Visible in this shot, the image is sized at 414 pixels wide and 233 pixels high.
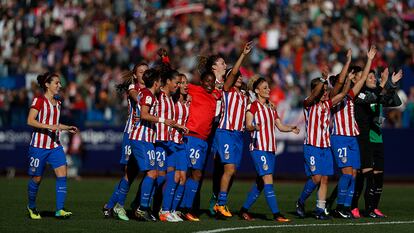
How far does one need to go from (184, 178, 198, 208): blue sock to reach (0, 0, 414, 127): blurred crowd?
1235 cm

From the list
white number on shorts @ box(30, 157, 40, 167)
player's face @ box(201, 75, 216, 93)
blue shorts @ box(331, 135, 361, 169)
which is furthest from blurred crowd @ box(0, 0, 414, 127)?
white number on shorts @ box(30, 157, 40, 167)

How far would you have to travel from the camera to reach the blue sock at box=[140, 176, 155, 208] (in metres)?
15.7

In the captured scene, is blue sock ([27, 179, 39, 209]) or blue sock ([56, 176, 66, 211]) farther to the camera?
blue sock ([27, 179, 39, 209])

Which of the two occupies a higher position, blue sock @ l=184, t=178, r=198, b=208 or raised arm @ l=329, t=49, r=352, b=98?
raised arm @ l=329, t=49, r=352, b=98

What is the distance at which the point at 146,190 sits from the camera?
15680 mm

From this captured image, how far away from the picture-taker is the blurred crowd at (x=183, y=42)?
3019 centimetres

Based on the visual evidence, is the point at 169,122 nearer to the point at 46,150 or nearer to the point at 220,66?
the point at 220,66

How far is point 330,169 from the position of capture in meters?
16.8

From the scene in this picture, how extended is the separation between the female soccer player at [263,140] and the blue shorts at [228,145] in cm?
31

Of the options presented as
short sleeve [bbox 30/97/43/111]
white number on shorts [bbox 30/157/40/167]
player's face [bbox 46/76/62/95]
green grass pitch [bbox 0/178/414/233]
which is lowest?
green grass pitch [bbox 0/178/414/233]

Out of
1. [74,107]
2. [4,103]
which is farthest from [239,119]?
[4,103]

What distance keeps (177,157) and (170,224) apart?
1.43m

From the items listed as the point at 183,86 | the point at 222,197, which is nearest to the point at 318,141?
the point at 222,197

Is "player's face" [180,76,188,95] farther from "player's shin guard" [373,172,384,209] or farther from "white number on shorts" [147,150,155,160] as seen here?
"player's shin guard" [373,172,384,209]
